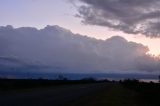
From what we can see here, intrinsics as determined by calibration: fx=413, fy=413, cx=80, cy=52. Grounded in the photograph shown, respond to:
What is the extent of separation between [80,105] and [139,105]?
230 inches

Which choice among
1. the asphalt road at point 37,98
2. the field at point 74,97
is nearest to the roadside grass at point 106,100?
the field at point 74,97

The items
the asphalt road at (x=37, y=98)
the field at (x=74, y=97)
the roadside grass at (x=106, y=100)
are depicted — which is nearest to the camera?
the asphalt road at (x=37, y=98)

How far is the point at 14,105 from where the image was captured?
96.4 ft

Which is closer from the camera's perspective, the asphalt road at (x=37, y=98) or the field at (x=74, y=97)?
the asphalt road at (x=37, y=98)

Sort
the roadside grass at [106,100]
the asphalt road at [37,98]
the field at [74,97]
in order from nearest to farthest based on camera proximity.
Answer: the asphalt road at [37,98] < the field at [74,97] < the roadside grass at [106,100]

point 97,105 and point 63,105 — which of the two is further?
point 97,105

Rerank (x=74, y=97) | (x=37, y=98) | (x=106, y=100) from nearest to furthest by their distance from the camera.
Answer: (x=37, y=98) → (x=106, y=100) → (x=74, y=97)

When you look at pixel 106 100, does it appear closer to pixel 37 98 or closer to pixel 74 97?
pixel 74 97

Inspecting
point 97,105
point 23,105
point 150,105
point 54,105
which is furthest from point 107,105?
point 23,105

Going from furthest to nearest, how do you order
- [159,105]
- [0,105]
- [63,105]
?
[159,105]
[63,105]
[0,105]

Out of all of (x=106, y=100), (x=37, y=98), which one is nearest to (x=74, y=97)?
(x=106, y=100)

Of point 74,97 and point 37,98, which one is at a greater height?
point 74,97

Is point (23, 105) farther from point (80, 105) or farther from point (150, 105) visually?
point (150, 105)

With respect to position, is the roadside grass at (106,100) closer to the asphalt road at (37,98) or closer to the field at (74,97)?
the field at (74,97)
